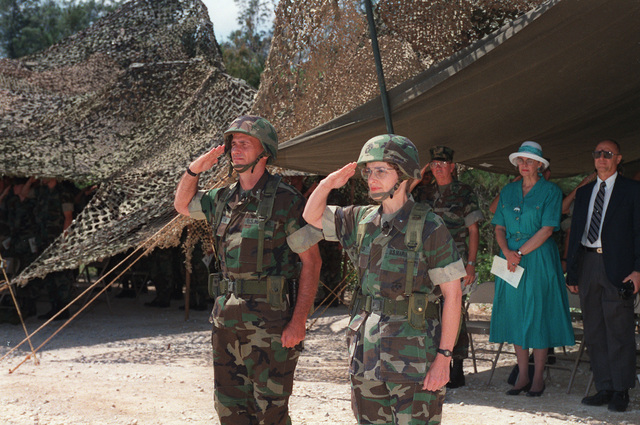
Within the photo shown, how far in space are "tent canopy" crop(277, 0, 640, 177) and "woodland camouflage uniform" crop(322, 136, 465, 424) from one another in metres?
1.69

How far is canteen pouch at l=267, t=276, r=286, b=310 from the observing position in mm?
3482

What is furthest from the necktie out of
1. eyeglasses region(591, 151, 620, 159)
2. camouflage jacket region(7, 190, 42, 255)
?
camouflage jacket region(7, 190, 42, 255)

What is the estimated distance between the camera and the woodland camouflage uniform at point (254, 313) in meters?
3.45

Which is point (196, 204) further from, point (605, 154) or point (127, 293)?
point (127, 293)

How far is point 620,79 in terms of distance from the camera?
4.98 meters

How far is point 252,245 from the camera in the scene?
11.5 ft

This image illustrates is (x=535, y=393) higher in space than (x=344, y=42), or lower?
lower

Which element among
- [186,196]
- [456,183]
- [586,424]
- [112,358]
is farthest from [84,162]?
[586,424]

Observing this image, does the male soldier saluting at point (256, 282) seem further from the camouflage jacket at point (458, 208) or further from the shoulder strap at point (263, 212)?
the camouflage jacket at point (458, 208)

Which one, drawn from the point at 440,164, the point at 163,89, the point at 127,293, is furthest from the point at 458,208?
the point at 127,293

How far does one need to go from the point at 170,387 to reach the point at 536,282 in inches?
115

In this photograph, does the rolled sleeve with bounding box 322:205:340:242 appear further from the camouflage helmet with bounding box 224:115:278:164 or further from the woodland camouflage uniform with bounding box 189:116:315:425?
the camouflage helmet with bounding box 224:115:278:164

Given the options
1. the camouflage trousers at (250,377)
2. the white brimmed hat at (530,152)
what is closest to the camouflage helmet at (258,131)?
the camouflage trousers at (250,377)

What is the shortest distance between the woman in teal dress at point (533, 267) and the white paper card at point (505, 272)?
48 millimetres
